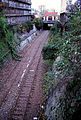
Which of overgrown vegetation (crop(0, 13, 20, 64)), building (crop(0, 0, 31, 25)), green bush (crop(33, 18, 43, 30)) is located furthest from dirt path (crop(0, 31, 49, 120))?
green bush (crop(33, 18, 43, 30))

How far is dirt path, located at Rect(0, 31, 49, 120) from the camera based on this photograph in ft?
35.3

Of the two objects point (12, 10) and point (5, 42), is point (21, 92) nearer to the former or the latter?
point (5, 42)

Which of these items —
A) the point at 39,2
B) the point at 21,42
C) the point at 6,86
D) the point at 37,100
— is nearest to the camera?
the point at 37,100

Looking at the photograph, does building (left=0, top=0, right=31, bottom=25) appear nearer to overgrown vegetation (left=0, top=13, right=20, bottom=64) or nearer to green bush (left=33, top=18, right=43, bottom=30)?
overgrown vegetation (left=0, top=13, right=20, bottom=64)

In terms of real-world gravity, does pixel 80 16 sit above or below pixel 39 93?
above

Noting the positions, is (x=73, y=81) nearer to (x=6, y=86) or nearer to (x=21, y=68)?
(x=6, y=86)

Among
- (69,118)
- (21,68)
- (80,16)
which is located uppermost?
(80,16)

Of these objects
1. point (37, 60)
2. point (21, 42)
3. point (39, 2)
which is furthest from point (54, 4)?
point (37, 60)

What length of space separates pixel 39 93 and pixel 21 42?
1639 cm

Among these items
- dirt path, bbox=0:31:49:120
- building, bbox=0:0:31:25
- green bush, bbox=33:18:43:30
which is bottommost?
dirt path, bbox=0:31:49:120

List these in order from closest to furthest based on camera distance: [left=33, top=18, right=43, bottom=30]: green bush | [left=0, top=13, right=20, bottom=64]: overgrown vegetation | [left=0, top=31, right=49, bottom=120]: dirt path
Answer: [left=0, top=31, right=49, bottom=120]: dirt path → [left=0, top=13, right=20, bottom=64]: overgrown vegetation → [left=33, top=18, right=43, bottom=30]: green bush

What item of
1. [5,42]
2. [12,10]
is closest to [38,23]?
[12,10]

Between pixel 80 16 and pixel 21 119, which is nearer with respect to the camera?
pixel 21 119

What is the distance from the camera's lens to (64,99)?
6.96 m
